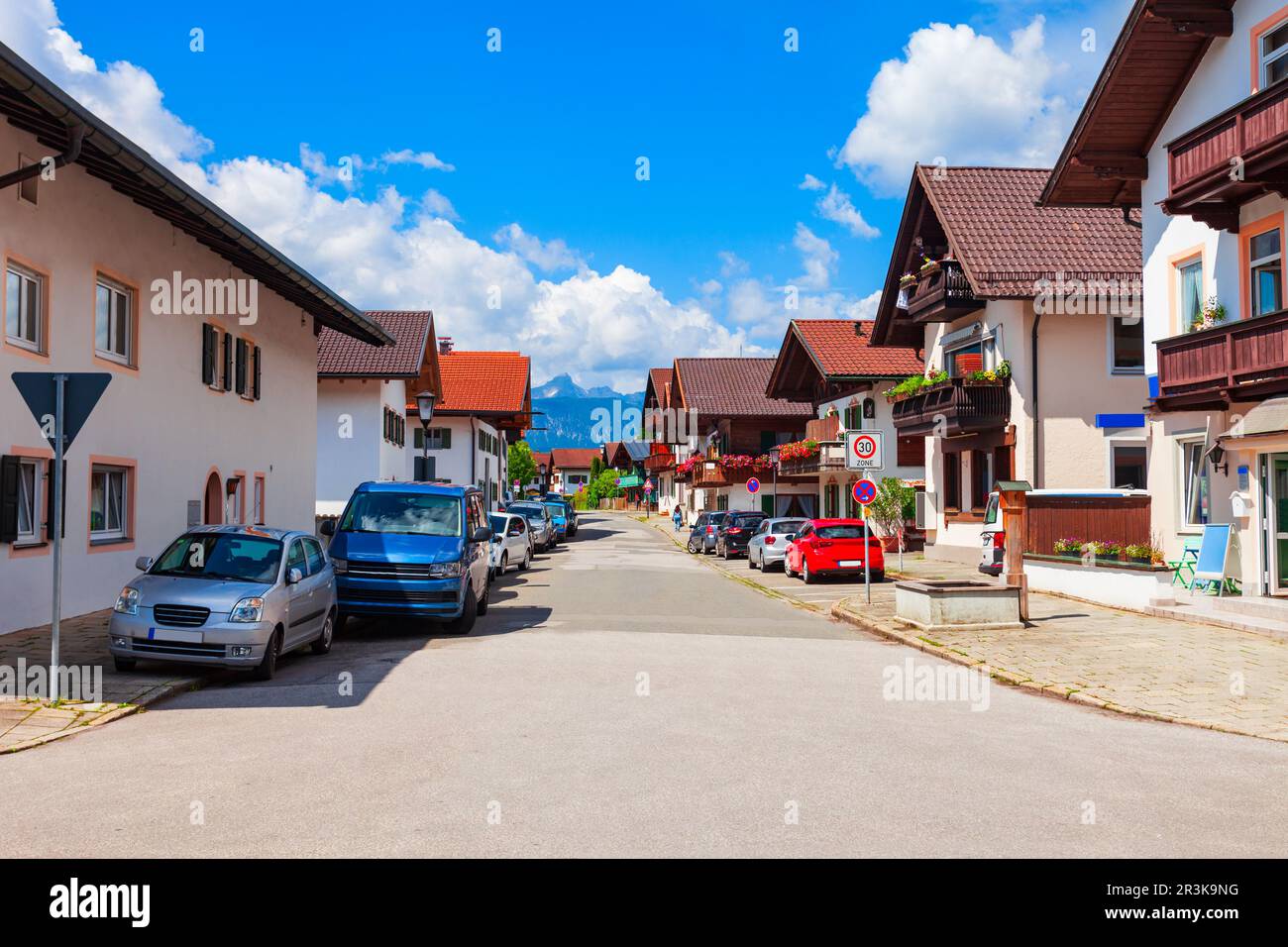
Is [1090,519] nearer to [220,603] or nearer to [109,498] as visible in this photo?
[220,603]

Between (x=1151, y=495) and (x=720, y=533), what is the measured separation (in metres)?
19.9

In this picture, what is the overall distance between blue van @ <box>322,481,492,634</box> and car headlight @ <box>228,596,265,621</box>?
3530mm

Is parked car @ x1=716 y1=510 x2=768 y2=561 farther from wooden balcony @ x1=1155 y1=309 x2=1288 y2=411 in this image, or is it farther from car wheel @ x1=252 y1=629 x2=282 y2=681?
car wheel @ x1=252 y1=629 x2=282 y2=681

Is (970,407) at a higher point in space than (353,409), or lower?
lower

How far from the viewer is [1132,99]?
67.1 feet

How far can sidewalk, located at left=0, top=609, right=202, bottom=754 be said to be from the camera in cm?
833

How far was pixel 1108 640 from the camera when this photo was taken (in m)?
14.1

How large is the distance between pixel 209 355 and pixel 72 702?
41.5ft

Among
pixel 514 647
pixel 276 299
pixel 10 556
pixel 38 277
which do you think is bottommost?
pixel 514 647

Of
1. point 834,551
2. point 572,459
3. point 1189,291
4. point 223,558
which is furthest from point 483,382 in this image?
point 572,459

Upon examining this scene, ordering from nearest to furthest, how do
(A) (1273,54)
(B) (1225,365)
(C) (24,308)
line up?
(C) (24,308) < (B) (1225,365) < (A) (1273,54)

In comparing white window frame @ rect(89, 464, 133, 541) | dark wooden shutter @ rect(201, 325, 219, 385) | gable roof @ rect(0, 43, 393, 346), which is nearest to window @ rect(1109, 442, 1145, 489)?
gable roof @ rect(0, 43, 393, 346)
